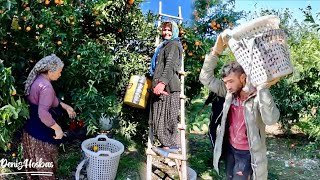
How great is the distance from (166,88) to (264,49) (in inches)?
74.5

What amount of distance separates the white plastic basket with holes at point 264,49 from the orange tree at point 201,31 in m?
2.36

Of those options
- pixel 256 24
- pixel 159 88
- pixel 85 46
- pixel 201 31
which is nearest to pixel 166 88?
pixel 159 88

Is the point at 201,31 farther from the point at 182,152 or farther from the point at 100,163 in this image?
the point at 100,163

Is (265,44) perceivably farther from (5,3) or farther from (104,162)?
(104,162)

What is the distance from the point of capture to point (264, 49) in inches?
91.7

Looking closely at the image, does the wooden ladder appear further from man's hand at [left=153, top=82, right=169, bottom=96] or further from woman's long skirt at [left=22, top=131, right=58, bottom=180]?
woman's long skirt at [left=22, top=131, right=58, bottom=180]

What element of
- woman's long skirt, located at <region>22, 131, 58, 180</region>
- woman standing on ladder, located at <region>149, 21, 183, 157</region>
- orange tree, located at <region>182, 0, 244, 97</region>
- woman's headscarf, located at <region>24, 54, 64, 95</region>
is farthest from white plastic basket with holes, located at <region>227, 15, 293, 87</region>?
orange tree, located at <region>182, 0, 244, 97</region>

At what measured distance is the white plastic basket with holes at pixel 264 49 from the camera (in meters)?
2.30

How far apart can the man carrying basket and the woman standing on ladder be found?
116 cm

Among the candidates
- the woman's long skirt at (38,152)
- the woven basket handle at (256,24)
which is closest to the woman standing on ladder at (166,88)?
the woman's long skirt at (38,152)

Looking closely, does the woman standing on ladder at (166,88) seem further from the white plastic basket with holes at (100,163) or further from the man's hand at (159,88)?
the white plastic basket with holes at (100,163)

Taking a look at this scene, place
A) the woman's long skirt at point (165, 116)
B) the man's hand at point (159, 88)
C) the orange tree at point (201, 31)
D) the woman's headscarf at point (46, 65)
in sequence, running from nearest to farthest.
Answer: the woman's headscarf at point (46, 65), the man's hand at point (159, 88), the woman's long skirt at point (165, 116), the orange tree at point (201, 31)

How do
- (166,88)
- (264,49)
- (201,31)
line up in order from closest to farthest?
(264,49)
(166,88)
(201,31)

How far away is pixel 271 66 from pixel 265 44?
0.45ft
